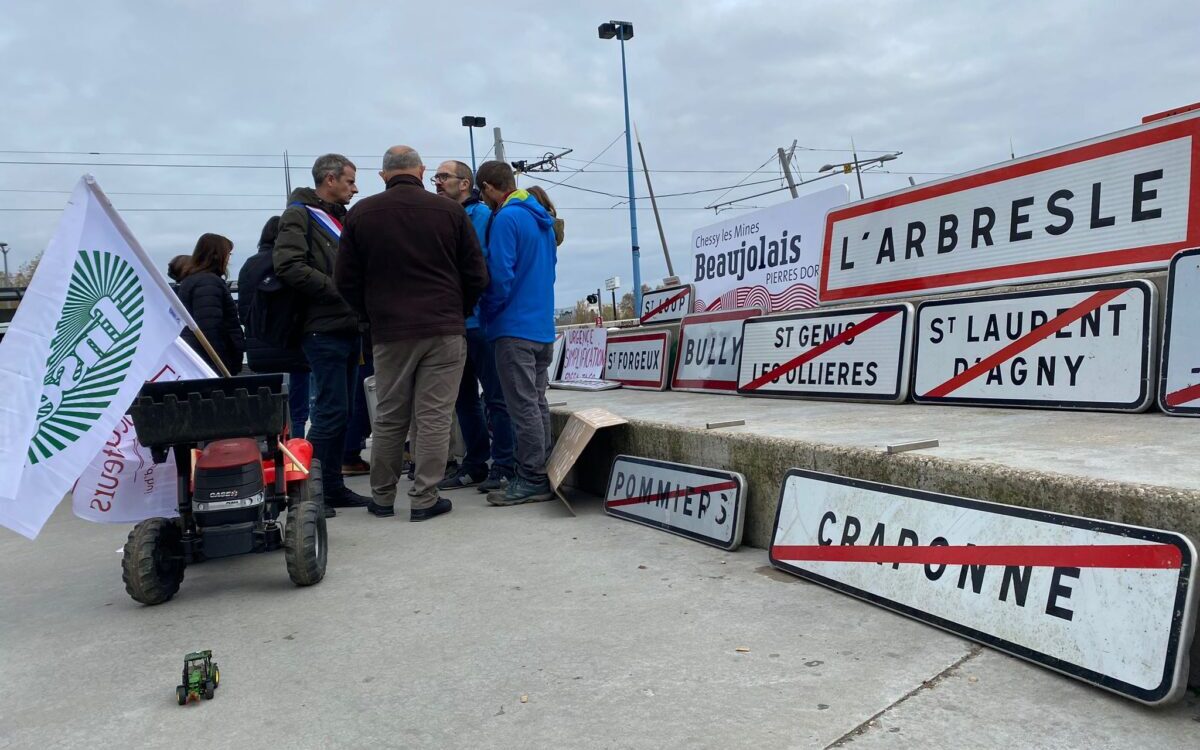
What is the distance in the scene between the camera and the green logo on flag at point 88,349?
333cm

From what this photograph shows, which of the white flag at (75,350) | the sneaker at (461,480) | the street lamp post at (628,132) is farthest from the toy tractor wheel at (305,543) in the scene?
the street lamp post at (628,132)

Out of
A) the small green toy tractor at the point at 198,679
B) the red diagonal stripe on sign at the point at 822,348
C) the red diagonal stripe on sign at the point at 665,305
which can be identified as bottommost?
the small green toy tractor at the point at 198,679

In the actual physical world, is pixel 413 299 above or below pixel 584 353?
above

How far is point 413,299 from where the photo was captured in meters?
4.62

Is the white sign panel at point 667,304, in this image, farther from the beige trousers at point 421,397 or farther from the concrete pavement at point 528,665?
the concrete pavement at point 528,665

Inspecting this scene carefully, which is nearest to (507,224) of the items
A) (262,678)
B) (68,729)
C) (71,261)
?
(71,261)

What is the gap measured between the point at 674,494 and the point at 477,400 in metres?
2.13

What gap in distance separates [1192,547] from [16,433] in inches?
150

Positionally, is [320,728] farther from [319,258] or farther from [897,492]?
[319,258]

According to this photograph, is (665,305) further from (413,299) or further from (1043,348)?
(1043,348)

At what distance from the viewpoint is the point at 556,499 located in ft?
17.1

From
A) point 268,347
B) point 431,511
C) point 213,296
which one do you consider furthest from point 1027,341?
point 213,296

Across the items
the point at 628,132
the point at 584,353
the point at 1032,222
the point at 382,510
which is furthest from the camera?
the point at 628,132

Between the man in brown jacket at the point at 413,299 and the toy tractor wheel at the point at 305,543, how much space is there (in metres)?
1.15
